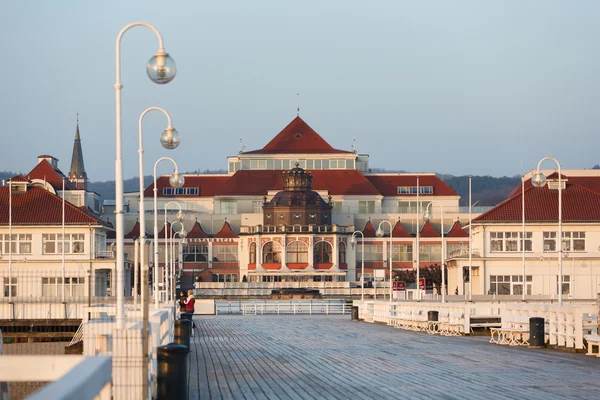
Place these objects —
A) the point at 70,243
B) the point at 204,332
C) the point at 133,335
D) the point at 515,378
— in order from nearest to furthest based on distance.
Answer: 1. the point at 133,335
2. the point at 515,378
3. the point at 204,332
4. the point at 70,243

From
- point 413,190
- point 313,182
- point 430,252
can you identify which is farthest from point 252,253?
point 413,190

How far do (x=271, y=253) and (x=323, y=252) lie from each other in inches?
258

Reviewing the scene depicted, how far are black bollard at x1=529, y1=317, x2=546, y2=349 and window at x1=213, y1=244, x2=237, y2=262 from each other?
11357 cm

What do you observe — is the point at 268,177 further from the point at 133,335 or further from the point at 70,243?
the point at 133,335

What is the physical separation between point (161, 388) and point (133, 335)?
A: 6.70 ft

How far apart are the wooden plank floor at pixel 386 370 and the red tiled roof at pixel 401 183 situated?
121226 mm

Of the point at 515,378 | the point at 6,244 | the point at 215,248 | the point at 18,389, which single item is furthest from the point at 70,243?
the point at 515,378

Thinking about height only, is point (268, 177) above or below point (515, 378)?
above

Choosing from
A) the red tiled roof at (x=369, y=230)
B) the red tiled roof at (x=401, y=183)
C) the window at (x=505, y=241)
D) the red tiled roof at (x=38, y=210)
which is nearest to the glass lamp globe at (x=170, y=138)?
the window at (x=505, y=241)

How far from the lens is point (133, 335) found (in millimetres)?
15250

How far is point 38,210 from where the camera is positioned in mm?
107938

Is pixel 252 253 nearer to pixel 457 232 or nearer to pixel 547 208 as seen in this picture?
pixel 457 232

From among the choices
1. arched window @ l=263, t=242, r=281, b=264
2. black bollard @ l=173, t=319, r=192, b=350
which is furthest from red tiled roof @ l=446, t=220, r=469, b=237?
black bollard @ l=173, t=319, r=192, b=350

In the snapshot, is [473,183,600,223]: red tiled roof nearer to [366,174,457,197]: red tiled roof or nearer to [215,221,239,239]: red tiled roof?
→ [215,221,239,239]: red tiled roof
